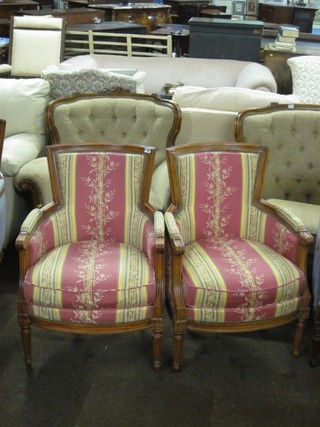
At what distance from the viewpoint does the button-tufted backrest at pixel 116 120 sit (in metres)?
2.50

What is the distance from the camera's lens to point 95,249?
78.7 inches

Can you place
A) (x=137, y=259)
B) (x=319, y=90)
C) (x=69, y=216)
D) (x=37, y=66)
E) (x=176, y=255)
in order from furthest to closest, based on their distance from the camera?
(x=37, y=66) < (x=319, y=90) < (x=69, y=216) < (x=137, y=259) < (x=176, y=255)

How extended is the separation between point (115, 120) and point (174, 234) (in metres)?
0.93

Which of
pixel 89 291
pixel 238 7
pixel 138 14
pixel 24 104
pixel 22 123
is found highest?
pixel 238 7

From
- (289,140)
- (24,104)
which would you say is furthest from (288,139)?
(24,104)

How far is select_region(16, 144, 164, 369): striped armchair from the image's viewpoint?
5.81ft

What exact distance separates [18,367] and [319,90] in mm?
2757

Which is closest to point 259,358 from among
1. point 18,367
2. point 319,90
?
point 18,367

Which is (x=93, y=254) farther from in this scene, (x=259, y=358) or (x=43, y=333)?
(x=259, y=358)

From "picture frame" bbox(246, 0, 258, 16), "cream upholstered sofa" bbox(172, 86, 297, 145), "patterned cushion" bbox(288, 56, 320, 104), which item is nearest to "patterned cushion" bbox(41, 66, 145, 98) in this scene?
"cream upholstered sofa" bbox(172, 86, 297, 145)

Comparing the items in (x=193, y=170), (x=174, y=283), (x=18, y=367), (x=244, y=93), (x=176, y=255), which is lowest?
(x=18, y=367)

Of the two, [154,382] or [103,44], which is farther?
[103,44]

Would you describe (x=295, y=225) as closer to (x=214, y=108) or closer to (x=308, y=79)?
(x=214, y=108)

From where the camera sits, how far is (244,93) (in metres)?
2.53
